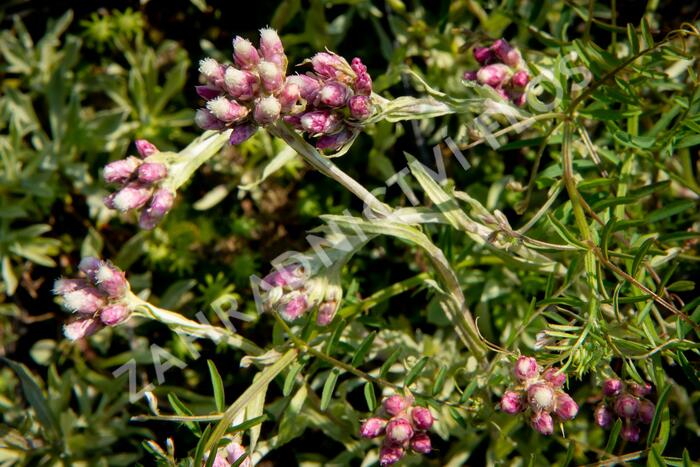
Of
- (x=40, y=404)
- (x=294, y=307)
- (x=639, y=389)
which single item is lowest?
(x=40, y=404)

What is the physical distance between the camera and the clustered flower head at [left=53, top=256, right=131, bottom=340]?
172cm

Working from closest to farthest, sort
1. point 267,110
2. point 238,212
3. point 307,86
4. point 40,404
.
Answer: point 267,110 < point 307,86 < point 40,404 < point 238,212

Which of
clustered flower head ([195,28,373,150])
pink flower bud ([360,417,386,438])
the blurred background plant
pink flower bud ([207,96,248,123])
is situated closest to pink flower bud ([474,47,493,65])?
the blurred background plant

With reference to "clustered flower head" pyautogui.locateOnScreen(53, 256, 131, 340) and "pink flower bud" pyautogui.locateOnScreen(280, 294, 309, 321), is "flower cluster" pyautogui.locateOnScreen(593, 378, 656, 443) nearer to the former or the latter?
"pink flower bud" pyautogui.locateOnScreen(280, 294, 309, 321)

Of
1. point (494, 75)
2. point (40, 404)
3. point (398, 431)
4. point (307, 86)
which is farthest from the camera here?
point (40, 404)

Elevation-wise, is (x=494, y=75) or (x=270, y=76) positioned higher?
(x=270, y=76)

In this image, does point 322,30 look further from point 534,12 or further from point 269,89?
point 269,89

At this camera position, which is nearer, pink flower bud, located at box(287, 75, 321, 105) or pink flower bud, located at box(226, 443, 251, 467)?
pink flower bud, located at box(287, 75, 321, 105)

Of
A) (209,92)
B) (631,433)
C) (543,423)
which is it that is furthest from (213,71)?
(631,433)

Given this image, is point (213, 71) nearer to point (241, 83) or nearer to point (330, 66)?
point (241, 83)

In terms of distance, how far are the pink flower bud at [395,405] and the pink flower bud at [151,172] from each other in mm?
774

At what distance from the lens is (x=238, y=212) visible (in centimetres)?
301

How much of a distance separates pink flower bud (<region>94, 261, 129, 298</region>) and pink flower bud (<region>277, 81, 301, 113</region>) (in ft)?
1.95

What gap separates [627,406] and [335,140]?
0.92 metres
